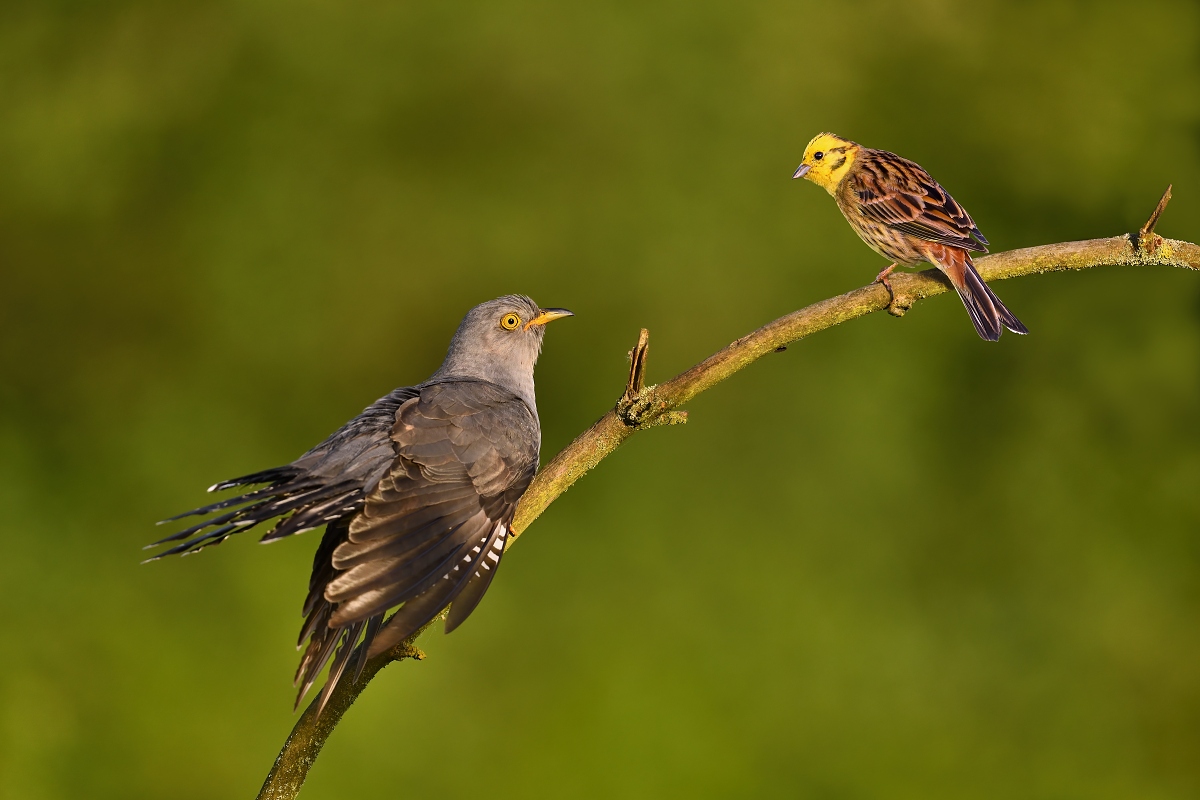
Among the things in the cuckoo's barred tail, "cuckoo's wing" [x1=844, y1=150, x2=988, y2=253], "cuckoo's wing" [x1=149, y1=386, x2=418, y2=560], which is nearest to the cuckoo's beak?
"cuckoo's wing" [x1=149, y1=386, x2=418, y2=560]

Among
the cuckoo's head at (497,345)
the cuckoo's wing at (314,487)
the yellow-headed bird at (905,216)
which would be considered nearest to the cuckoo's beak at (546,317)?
the cuckoo's head at (497,345)

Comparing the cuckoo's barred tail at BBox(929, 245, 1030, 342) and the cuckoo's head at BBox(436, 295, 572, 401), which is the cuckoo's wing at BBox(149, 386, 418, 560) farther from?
the cuckoo's barred tail at BBox(929, 245, 1030, 342)

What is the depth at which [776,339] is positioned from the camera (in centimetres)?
255

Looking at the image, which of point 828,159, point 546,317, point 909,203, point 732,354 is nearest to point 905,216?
point 909,203

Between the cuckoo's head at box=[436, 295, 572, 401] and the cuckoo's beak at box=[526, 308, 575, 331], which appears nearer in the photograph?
the cuckoo's head at box=[436, 295, 572, 401]

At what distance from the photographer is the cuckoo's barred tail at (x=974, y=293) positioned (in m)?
2.59

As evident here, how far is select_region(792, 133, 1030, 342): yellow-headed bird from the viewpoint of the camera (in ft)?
8.78

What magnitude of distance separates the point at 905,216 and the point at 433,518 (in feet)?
5.08

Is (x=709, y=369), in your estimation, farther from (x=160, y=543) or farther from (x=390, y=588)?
(x=160, y=543)

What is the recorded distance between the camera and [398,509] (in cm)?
293

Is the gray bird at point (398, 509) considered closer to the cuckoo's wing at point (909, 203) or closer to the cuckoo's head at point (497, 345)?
the cuckoo's head at point (497, 345)

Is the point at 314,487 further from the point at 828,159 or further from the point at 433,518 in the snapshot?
the point at 828,159

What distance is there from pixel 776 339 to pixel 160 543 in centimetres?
150

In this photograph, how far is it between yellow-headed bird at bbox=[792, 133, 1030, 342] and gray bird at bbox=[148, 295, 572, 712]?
124 centimetres
